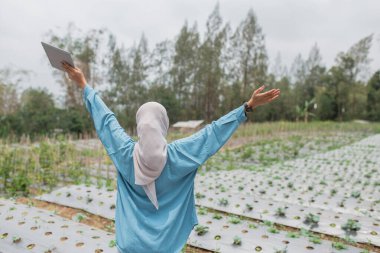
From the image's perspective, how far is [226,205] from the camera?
4.45 meters

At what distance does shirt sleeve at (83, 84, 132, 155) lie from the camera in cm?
159

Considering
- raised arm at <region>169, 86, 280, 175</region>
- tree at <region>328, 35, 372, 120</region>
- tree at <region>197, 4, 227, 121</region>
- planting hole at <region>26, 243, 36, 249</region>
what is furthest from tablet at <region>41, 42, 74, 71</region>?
tree at <region>328, 35, 372, 120</region>

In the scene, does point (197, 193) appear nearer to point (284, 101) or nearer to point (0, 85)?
point (0, 85)

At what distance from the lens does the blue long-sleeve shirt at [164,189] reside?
4.95ft

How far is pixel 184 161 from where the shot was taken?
151cm

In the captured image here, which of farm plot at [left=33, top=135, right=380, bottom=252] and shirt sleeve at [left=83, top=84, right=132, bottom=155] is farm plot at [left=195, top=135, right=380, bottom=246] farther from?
shirt sleeve at [left=83, top=84, right=132, bottom=155]

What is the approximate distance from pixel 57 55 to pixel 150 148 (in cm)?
72

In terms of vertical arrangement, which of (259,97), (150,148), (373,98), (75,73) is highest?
(373,98)

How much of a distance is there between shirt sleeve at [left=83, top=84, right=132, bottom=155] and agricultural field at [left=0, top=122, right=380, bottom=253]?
1.63 m

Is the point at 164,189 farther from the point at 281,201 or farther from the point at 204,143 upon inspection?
the point at 281,201

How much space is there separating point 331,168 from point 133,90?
14.7 meters

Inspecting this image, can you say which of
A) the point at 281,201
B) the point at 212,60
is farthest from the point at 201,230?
the point at 212,60

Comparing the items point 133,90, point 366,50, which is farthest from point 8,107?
point 366,50

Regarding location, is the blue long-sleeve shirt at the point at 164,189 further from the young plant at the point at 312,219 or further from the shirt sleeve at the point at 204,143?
the young plant at the point at 312,219
